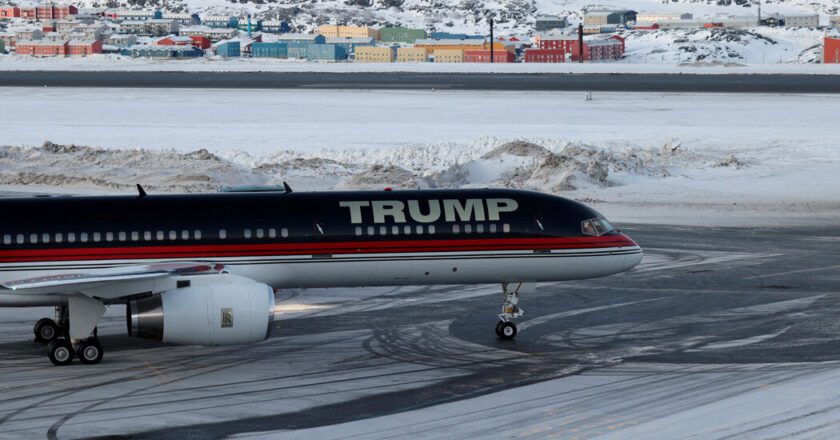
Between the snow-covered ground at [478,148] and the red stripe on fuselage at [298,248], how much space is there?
2536 cm

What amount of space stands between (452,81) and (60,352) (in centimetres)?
12033

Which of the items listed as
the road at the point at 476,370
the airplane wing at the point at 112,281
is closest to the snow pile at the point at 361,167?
the road at the point at 476,370

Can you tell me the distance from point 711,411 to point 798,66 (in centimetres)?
17316

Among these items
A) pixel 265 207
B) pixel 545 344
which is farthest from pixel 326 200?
pixel 545 344

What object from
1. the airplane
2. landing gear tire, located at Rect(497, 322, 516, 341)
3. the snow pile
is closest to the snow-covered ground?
the snow pile

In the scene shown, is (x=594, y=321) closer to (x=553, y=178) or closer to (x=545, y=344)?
(x=545, y=344)

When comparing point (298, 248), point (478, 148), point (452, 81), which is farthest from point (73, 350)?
point (452, 81)

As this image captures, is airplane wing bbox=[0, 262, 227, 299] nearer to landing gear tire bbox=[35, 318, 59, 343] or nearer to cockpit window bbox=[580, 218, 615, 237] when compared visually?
landing gear tire bbox=[35, 318, 59, 343]

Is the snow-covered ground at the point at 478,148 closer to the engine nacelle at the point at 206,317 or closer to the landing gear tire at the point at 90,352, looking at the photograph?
the engine nacelle at the point at 206,317

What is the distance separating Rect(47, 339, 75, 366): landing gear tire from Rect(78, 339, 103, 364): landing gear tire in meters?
0.28

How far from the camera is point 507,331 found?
32844 millimetres

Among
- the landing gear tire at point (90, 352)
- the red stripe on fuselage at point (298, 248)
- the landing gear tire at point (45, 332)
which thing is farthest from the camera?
the landing gear tire at point (45, 332)

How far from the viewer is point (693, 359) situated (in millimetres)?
30266

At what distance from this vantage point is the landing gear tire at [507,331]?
32.8m
